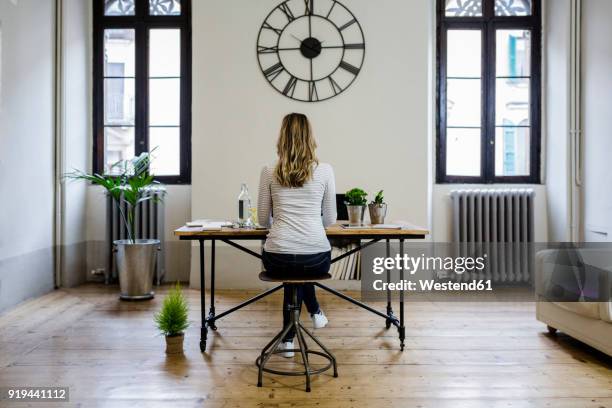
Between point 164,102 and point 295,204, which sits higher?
point 164,102

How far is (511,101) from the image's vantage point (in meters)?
5.76

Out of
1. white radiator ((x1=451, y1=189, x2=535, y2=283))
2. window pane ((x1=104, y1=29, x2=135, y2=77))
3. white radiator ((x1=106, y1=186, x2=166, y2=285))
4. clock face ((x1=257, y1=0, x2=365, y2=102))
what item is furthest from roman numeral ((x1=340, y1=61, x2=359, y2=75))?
window pane ((x1=104, y1=29, x2=135, y2=77))

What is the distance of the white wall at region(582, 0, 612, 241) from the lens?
4777 mm

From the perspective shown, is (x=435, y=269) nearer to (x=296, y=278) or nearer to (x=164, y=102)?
(x=296, y=278)

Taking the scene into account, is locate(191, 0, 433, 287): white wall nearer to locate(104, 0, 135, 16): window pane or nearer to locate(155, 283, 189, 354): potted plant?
locate(104, 0, 135, 16): window pane

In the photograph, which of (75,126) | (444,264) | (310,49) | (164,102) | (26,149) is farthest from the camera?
(164,102)

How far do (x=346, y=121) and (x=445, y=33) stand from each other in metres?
1.46

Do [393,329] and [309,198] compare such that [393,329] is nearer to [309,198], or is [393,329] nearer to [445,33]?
[309,198]

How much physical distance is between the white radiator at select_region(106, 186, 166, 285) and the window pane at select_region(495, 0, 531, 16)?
3.82 m

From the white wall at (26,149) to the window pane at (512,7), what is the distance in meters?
4.31

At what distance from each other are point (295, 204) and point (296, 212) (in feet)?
0.13

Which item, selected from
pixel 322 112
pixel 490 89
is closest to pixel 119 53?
pixel 322 112

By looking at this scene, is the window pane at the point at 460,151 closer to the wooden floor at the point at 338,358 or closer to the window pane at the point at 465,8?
the window pane at the point at 465,8

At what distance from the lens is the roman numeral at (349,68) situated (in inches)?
208
